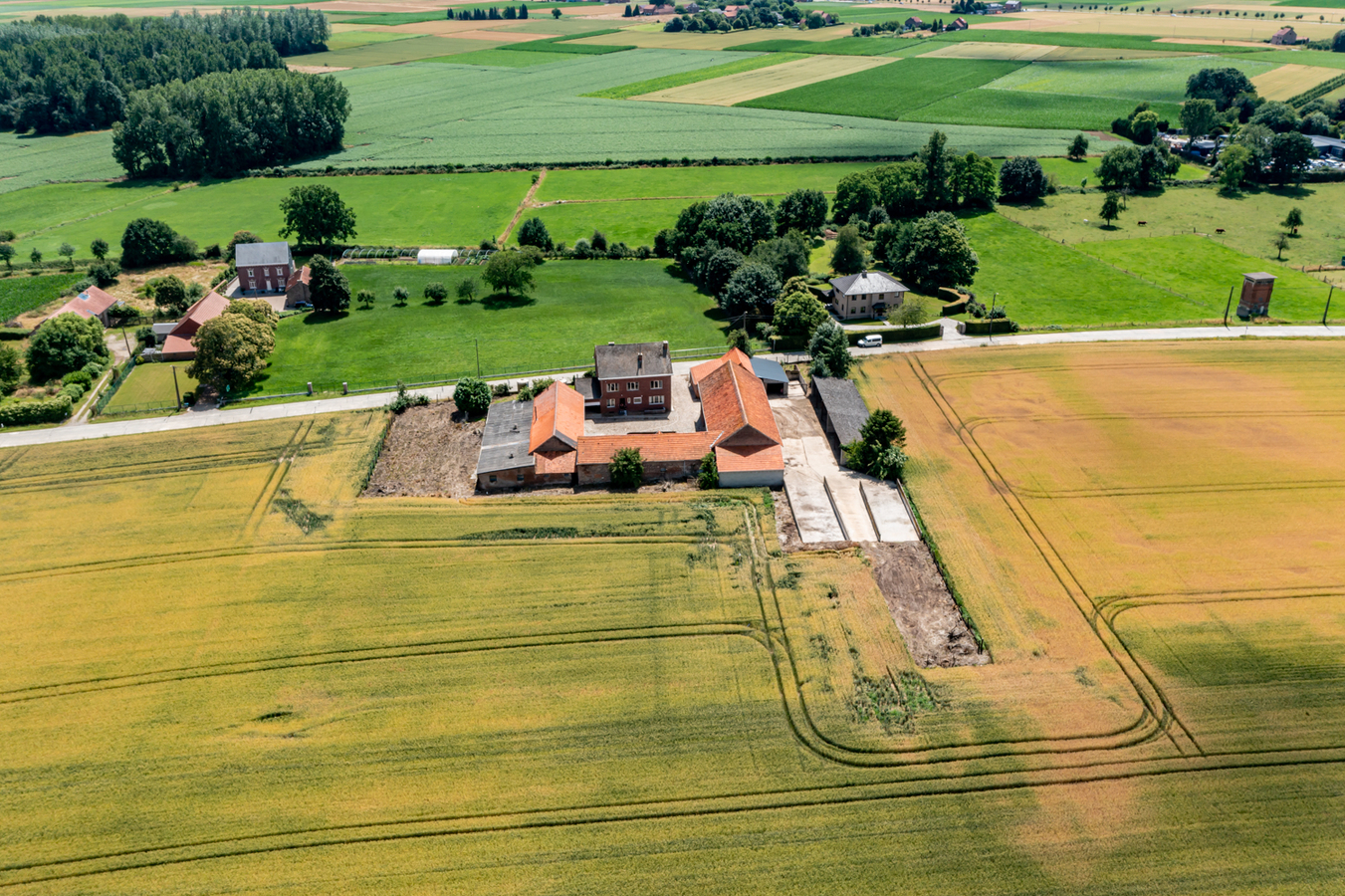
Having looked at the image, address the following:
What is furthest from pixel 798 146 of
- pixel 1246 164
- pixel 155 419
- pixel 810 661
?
pixel 810 661

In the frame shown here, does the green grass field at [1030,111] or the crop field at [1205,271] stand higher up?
the green grass field at [1030,111]

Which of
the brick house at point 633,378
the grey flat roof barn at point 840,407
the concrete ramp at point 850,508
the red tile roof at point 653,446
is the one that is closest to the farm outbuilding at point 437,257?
the brick house at point 633,378

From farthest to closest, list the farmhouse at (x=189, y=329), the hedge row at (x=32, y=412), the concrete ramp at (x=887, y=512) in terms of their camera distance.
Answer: the farmhouse at (x=189, y=329)
the hedge row at (x=32, y=412)
the concrete ramp at (x=887, y=512)

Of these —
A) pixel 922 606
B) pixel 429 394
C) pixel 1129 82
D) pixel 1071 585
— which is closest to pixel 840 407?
pixel 922 606

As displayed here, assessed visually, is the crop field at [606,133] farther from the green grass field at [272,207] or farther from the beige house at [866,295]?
the beige house at [866,295]

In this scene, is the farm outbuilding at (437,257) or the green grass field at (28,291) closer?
the green grass field at (28,291)

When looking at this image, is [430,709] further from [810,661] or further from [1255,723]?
[1255,723]
